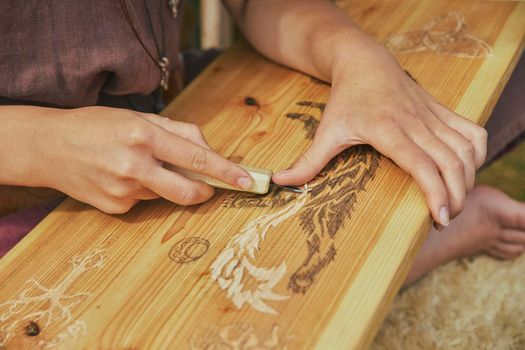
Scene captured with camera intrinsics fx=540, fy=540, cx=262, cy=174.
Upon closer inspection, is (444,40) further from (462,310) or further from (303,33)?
(462,310)

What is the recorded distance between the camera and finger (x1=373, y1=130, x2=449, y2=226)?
2.06 feet

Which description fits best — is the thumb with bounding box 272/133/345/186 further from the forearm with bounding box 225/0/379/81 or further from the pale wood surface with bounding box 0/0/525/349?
the forearm with bounding box 225/0/379/81

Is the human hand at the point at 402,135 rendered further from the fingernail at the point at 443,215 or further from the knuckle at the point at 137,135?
the knuckle at the point at 137,135

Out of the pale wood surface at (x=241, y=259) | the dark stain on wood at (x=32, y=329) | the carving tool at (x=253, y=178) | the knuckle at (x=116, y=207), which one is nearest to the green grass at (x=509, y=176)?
the pale wood surface at (x=241, y=259)

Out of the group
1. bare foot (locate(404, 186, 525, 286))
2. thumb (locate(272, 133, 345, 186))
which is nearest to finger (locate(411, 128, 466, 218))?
thumb (locate(272, 133, 345, 186))

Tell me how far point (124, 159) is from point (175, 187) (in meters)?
0.07

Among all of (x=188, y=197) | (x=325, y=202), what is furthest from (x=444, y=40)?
(x=188, y=197)

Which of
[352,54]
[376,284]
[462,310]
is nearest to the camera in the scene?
[376,284]

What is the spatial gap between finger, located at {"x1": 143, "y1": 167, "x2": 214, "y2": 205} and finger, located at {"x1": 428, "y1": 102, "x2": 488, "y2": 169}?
33 cm

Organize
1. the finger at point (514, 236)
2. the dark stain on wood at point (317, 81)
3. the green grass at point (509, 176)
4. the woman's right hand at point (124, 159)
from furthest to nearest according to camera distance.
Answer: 1. the green grass at point (509, 176)
2. the finger at point (514, 236)
3. the dark stain on wood at point (317, 81)
4. the woman's right hand at point (124, 159)

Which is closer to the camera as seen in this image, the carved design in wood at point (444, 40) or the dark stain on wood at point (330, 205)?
the dark stain on wood at point (330, 205)

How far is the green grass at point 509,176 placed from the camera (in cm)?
144

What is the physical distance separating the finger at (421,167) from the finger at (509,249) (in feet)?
1.76

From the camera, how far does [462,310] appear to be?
1.02 m
